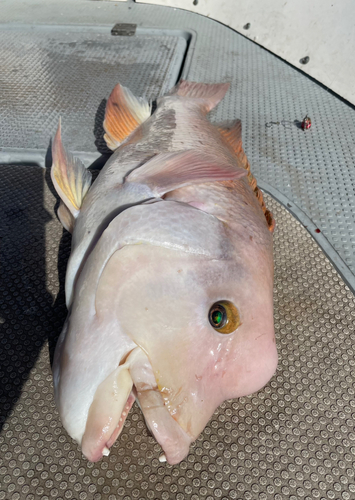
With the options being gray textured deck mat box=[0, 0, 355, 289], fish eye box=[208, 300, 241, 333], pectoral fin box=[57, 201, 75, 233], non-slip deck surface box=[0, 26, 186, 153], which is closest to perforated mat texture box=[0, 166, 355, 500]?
pectoral fin box=[57, 201, 75, 233]

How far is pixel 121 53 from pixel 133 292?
318 centimetres

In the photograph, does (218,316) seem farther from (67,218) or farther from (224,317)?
(67,218)

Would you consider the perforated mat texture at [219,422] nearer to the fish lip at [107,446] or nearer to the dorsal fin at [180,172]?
the fish lip at [107,446]

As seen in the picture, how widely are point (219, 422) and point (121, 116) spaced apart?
1769 mm

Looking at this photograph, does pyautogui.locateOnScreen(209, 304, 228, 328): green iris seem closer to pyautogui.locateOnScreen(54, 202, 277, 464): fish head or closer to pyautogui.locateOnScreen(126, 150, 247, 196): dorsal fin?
pyautogui.locateOnScreen(54, 202, 277, 464): fish head

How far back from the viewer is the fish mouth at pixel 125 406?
930mm

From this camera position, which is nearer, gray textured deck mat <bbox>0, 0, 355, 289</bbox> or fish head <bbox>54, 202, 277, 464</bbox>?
fish head <bbox>54, 202, 277, 464</bbox>

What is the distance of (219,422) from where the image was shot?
4.39 feet

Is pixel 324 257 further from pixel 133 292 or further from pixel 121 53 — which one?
pixel 121 53

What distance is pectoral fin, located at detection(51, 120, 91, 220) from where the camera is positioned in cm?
160

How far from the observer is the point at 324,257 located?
1.89 m

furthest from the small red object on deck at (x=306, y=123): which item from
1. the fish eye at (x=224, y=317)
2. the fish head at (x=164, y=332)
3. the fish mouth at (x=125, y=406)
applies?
the fish mouth at (x=125, y=406)

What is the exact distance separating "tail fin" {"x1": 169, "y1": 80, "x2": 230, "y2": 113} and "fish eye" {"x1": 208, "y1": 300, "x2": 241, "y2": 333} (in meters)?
1.72

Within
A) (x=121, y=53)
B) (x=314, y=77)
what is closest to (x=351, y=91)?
(x=314, y=77)
